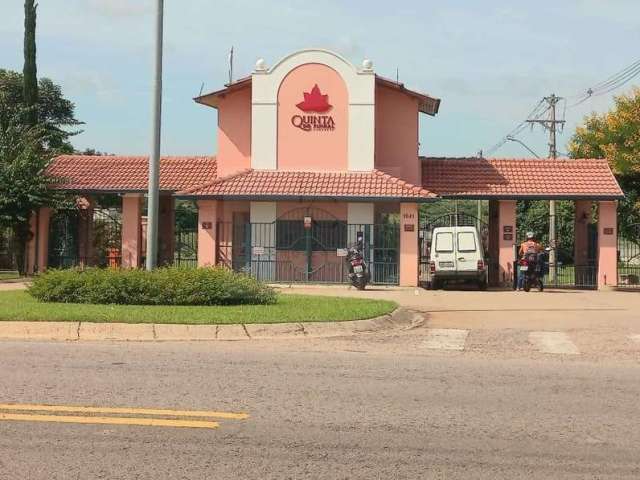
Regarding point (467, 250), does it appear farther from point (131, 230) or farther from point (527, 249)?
point (131, 230)

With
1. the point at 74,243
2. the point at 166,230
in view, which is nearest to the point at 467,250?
the point at 166,230

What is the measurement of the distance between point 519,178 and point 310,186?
737 centimetres

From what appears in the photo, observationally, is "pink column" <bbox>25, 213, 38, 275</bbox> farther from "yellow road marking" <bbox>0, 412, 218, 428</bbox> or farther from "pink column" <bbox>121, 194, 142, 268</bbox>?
"yellow road marking" <bbox>0, 412, 218, 428</bbox>

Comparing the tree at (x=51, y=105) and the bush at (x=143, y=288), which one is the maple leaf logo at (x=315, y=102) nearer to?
the bush at (x=143, y=288)

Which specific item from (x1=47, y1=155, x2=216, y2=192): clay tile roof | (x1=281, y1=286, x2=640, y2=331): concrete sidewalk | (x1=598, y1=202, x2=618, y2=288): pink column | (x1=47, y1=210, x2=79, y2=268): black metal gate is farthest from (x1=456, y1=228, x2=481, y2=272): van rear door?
(x1=47, y1=210, x2=79, y2=268): black metal gate

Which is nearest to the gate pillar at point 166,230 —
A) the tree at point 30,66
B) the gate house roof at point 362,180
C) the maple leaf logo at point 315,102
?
the gate house roof at point 362,180

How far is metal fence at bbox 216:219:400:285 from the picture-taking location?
1026 inches

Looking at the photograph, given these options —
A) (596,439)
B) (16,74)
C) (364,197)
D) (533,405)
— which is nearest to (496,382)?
(533,405)

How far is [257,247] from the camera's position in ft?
86.9

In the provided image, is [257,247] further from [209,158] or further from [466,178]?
[466,178]

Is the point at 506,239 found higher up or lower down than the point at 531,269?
higher up

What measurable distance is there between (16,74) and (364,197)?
3291 centimetres

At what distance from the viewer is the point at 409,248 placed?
25.8m

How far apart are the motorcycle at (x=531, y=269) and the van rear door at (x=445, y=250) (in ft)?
6.99
